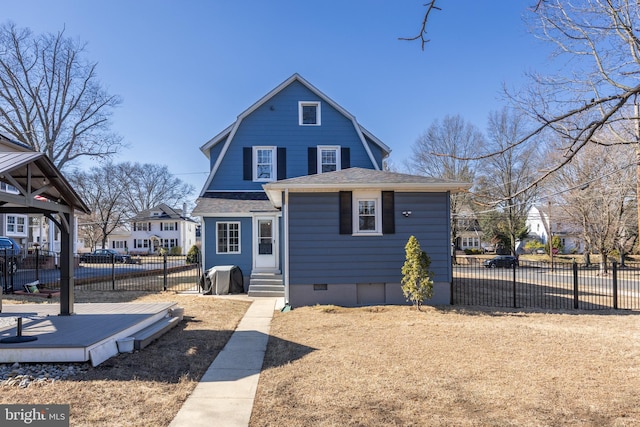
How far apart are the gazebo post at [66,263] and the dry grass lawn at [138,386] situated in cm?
203

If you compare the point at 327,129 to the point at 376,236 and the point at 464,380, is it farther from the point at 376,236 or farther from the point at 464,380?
the point at 464,380

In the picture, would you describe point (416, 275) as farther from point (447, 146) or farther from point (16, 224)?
point (16, 224)

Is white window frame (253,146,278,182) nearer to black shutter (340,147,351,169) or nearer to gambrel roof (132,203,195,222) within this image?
black shutter (340,147,351,169)

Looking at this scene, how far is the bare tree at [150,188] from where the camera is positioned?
176 ft

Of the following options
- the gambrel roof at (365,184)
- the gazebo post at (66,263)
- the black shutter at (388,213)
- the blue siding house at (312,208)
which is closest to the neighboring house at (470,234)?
the blue siding house at (312,208)

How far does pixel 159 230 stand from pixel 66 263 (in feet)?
154

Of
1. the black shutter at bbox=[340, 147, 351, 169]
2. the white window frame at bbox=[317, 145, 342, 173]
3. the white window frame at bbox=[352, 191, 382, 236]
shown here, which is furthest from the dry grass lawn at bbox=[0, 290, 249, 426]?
the black shutter at bbox=[340, 147, 351, 169]

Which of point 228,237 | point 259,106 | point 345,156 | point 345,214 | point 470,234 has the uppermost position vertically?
point 259,106

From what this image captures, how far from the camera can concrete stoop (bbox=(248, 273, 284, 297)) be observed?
1325cm

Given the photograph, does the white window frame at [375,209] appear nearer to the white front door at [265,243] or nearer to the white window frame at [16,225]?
the white front door at [265,243]

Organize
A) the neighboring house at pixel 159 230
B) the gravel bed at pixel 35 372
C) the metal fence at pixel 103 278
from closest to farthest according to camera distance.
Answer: the gravel bed at pixel 35 372 → the metal fence at pixel 103 278 → the neighboring house at pixel 159 230

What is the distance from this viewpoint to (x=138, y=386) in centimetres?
474

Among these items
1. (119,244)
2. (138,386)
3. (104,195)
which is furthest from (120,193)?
(138,386)

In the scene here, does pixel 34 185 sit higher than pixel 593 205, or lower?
lower
